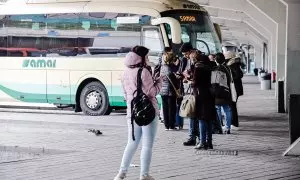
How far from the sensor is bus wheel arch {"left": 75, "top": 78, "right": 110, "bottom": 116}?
66.9ft

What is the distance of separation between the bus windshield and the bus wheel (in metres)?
3.01

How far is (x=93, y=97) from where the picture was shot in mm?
20469

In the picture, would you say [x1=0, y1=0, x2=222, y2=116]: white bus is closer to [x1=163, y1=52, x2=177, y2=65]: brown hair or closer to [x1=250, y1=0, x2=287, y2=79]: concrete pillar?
[x1=163, y1=52, x2=177, y2=65]: brown hair

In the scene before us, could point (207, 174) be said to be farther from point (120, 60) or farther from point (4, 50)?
point (4, 50)

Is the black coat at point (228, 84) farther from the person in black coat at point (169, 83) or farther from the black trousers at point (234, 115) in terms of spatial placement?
the person in black coat at point (169, 83)

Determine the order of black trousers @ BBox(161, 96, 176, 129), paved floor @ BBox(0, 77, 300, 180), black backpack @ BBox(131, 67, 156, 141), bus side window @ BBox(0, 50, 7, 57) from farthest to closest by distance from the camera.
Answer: bus side window @ BBox(0, 50, 7, 57), black trousers @ BBox(161, 96, 176, 129), paved floor @ BBox(0, 77, 300, 180), black backpack @ BBox(131, 67, 156, 141)

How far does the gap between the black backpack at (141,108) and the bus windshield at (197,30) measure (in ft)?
34.9

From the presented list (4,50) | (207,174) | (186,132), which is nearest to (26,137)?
(186,132)

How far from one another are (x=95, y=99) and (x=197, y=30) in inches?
149

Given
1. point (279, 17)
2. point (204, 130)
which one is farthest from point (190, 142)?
point (279, 17)

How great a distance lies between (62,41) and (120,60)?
7.32 feet

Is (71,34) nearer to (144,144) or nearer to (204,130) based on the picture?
(204,130)

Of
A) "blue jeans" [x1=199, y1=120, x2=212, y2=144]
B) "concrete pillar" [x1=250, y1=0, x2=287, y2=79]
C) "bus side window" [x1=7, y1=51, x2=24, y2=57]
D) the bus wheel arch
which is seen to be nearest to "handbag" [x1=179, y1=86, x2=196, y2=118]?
"blue jeans" [x1=199, y1=120, x2=212, y2=144]

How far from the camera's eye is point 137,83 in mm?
9156
